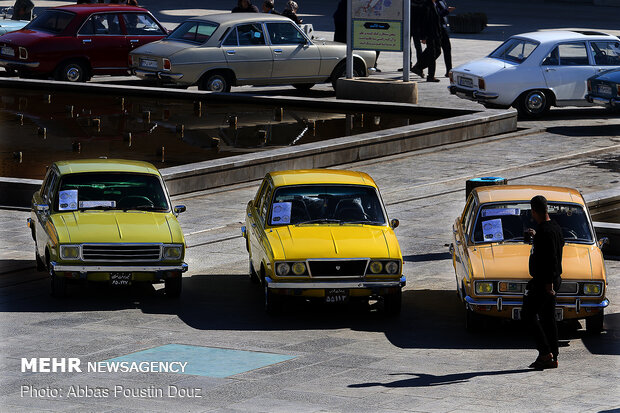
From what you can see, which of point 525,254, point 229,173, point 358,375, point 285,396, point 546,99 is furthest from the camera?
point 546,99

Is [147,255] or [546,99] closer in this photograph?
[147,255]

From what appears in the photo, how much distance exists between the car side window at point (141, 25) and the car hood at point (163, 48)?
193 cm

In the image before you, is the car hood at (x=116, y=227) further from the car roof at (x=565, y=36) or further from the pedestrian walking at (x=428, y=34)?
the pedestrian walking at (x=428, y=34)

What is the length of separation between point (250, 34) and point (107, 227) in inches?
602

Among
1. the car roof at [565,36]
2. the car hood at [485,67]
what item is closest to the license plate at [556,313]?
the car hood at [485,67]

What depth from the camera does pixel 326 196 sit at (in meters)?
14.4

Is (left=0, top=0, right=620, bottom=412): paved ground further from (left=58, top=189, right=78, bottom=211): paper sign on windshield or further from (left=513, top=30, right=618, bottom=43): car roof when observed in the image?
(left=513, top=30, right=618, bottom=43): car roof

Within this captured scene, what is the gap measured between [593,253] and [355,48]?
1576 centimetres

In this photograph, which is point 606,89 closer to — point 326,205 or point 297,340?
point 326,205

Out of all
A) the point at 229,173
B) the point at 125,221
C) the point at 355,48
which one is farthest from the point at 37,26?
the point at 125,221

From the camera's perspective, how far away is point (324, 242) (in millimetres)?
13625

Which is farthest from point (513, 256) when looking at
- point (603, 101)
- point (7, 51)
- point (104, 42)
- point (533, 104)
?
point (7, 51)

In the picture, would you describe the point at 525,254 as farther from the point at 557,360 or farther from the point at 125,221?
the point at 125,221

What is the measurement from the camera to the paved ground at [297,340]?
10.5m
